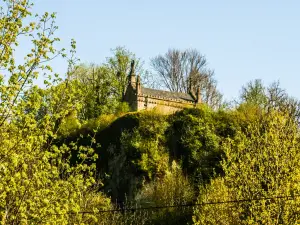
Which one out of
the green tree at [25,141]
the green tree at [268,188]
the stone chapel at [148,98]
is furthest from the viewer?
the stone chapel at [148,98]

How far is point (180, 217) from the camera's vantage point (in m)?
27.5

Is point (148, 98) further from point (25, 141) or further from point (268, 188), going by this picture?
point (25, 141)

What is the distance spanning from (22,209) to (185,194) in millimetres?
20357

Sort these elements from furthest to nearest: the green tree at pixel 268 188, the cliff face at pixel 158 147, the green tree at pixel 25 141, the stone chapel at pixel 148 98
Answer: the stone chapel at pixel 148 98 < the cliff face at pixel 158 147 < the green tree at pixel 268 188 < the green tree at pixel 25 141

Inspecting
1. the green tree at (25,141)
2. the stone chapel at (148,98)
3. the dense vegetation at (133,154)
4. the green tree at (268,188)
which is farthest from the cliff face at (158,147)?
the green tree at (25,141)

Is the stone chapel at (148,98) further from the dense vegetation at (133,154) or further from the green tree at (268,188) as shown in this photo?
the green tree at (268,188)

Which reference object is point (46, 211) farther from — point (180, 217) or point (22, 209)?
point (180, 217)

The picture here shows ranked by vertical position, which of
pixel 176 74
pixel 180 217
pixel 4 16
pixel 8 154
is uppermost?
pixel 176 74

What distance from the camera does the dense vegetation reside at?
32.8ft

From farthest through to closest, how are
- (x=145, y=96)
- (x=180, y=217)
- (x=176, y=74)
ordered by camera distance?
(x=176, y=74) < (x=145, y=96) < (x=180, y=217)

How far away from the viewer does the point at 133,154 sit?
1289 inches

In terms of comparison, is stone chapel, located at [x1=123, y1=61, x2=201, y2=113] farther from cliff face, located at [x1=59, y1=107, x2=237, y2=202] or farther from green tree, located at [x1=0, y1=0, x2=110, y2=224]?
green tree, located at [x1=0, y1=0, x2=110, y2=224]

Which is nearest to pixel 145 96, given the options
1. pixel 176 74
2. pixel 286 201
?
pixel 176 74

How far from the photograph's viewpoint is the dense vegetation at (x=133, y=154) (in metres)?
9.99
